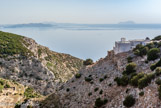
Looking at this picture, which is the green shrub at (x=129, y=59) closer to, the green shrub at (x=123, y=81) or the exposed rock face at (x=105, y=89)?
the exposed rock face at (x=105, y=89)

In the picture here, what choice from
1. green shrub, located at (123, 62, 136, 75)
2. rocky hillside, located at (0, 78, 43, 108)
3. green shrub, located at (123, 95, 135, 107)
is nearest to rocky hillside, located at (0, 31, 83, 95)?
rocky hillside, located at (0, 78, 43, 108)

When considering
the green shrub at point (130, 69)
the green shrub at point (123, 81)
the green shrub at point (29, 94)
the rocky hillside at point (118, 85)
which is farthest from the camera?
the green shrub at point (29, 94)

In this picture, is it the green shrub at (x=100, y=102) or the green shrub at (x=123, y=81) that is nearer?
the green shrub at (x=100, y=102)

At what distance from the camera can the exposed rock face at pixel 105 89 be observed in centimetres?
2637

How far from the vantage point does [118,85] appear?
1412 inches

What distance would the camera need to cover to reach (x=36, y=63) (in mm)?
102625

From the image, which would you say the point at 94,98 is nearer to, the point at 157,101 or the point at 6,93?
the point at 157,101

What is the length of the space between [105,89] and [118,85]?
3298 mm

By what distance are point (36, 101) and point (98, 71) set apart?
17.7 metres

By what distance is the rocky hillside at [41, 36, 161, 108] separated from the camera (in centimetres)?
2631

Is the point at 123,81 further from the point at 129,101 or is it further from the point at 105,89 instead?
the point at 129,101

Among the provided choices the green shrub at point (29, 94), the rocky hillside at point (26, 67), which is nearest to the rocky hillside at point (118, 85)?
the green shrub at point (29, 94)

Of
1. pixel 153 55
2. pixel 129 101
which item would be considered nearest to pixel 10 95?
pixel 153 55

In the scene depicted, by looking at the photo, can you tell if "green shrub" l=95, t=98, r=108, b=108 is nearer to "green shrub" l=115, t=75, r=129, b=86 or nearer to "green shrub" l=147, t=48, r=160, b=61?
"green shrub" l=115, t=75, r=129, b=86
